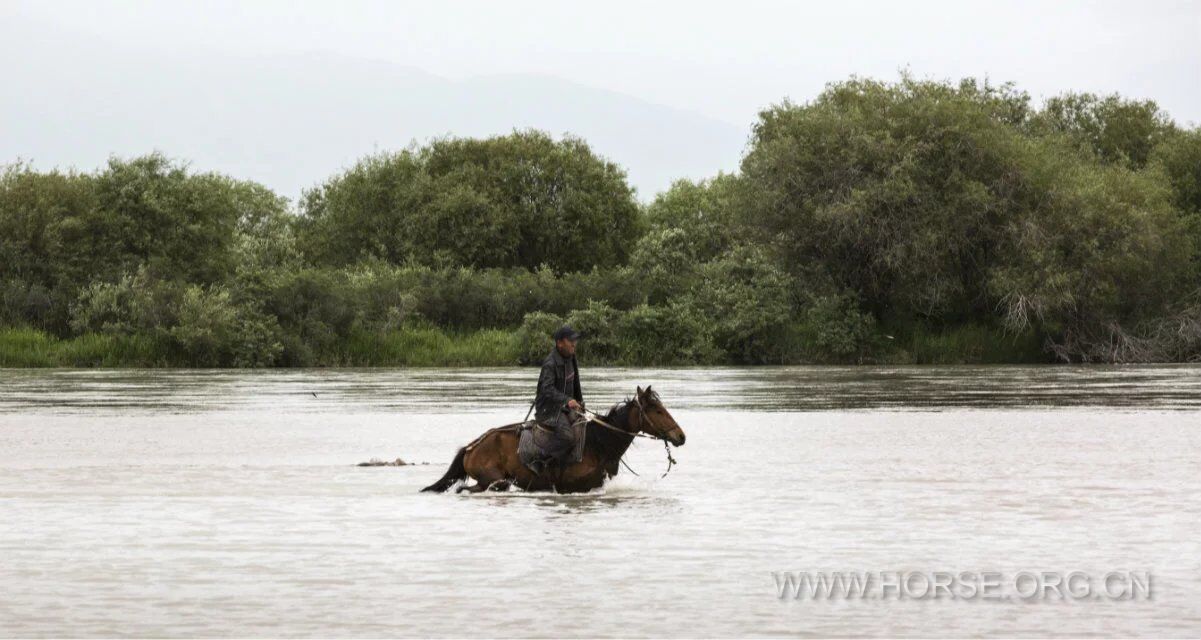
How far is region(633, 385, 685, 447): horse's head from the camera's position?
1720cm

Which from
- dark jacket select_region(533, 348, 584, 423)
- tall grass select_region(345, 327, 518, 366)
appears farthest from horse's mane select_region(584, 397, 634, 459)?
tall grass select_region(345, 327, 518, 366)

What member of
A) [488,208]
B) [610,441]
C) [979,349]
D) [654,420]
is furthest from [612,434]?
[488,208]

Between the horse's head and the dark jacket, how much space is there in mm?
642

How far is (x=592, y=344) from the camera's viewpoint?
65.2m

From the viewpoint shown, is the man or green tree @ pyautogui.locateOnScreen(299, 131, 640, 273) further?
green tree @ pyautogui.locateOnScreen(299, 131, 640, 273)

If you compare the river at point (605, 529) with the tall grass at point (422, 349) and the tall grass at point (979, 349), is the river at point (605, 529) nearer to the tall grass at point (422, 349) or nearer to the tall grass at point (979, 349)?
the tall grass at point (422, 349)

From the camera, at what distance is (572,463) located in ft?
56.6

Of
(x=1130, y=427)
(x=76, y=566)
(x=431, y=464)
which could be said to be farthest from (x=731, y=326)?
(x=76, y=566)

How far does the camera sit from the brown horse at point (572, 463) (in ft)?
56.5

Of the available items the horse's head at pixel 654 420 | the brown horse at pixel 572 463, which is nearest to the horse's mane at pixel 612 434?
the brown horse at pixel 572 463

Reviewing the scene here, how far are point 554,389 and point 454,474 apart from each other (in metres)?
1.54

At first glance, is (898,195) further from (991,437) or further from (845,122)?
(991,437)

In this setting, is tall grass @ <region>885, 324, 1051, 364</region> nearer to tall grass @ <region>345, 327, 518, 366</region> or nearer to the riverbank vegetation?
the riverbank vegetation

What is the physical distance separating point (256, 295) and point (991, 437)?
40686mm
